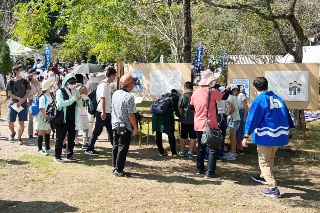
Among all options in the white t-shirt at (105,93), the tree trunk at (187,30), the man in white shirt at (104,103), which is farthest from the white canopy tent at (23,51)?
the white t-shirt at (105,93)

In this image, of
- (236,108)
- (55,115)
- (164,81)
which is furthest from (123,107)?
(164,81)

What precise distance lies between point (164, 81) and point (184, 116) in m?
2.25

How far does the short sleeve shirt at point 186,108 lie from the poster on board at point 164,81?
2.00 meters

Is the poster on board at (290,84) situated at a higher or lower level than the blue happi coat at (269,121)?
→ higher

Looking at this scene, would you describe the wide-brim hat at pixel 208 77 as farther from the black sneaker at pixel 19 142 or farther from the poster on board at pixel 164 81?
the black sneaker at pixel 19 142

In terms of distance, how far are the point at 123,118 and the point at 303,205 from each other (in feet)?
10.1

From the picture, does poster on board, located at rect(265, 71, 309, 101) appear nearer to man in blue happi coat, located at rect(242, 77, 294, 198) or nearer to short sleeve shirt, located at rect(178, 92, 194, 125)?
short sleeve shirt, located at rect(178, 92, 194, 125)

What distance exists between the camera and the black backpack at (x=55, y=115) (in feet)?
21.2

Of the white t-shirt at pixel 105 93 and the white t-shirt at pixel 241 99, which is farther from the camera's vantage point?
the white t-shirt at pixel 241 99

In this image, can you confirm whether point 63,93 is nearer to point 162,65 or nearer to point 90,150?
point 90,150

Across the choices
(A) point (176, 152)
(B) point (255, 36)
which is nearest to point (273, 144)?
(A) point (176, 152)

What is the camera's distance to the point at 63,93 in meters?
6.55

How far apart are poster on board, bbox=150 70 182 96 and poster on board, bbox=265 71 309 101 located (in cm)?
228

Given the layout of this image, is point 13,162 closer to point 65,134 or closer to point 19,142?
point 65,134
